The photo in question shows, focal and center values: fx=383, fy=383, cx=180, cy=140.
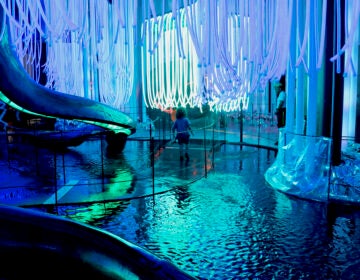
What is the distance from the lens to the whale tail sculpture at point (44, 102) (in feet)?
23.9

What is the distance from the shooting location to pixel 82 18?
2369 millimetres

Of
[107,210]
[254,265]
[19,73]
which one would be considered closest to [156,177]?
[107,210]

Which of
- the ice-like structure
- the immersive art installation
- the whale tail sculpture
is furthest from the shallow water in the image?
the whale tail sculpture

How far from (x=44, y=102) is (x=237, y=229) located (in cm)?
560

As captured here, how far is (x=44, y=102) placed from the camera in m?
8.40

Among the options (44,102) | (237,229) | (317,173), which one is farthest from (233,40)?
(44,102)

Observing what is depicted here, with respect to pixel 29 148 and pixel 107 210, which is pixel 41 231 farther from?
pixel 29 148

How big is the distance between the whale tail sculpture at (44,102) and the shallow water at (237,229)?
306 centimetres

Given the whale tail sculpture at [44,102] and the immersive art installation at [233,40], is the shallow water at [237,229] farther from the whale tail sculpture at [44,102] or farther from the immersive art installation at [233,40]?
the whale tail sculpture at [44,102]

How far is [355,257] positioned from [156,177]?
4.40 m

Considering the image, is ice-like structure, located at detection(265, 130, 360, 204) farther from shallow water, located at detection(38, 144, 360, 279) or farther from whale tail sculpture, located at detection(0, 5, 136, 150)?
whale tail sculpture, located at detection(0, 5, 136, 150)

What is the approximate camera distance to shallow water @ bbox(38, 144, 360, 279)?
3.62 meters

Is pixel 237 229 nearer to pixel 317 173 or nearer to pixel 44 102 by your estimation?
pixel 317 173

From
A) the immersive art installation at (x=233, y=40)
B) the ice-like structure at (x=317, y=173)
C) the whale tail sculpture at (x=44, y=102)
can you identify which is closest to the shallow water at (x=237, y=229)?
the ice-like structure at (x=317, y=173)
